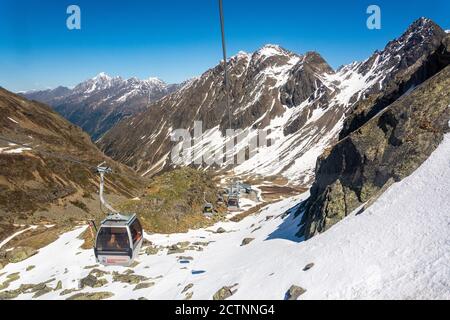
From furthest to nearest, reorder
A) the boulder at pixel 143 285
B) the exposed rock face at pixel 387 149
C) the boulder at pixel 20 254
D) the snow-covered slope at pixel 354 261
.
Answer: the boulder at pixel 20 254
the boulder at pixel 143 285
the exposed rock face at pixel 387 149
the snow-covered slope at pixel 354 261

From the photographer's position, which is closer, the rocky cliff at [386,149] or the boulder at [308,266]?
the boulder at [308,266]

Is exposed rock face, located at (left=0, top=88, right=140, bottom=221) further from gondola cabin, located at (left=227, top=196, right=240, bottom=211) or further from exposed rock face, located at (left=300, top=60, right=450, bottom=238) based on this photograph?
exposed rock face, located at (left=300, top=60, right=450, bottom=238)

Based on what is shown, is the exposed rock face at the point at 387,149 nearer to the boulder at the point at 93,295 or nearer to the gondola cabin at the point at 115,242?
the gondola cabin at the point at 115,242

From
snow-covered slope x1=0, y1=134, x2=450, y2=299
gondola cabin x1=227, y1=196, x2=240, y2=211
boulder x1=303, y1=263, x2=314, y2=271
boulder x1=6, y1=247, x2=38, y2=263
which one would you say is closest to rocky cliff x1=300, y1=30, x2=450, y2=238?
snow-covered slope x1=0, y1=134, x2=450, y2=299

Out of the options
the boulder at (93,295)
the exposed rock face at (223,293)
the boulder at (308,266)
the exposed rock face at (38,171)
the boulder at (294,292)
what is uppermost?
the boulder at (308,266)

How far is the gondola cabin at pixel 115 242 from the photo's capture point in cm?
2430

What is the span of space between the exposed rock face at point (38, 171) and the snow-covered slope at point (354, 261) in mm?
74843

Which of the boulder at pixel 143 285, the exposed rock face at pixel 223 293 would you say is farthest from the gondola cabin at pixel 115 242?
the exposed rock face at pixel 223 293

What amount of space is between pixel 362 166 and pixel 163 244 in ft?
94.7

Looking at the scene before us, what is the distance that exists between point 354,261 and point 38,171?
138 metres

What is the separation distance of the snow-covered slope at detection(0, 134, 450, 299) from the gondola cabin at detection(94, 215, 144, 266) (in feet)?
15.4

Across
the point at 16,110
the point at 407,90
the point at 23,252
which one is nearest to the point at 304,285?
the point at 407,90
